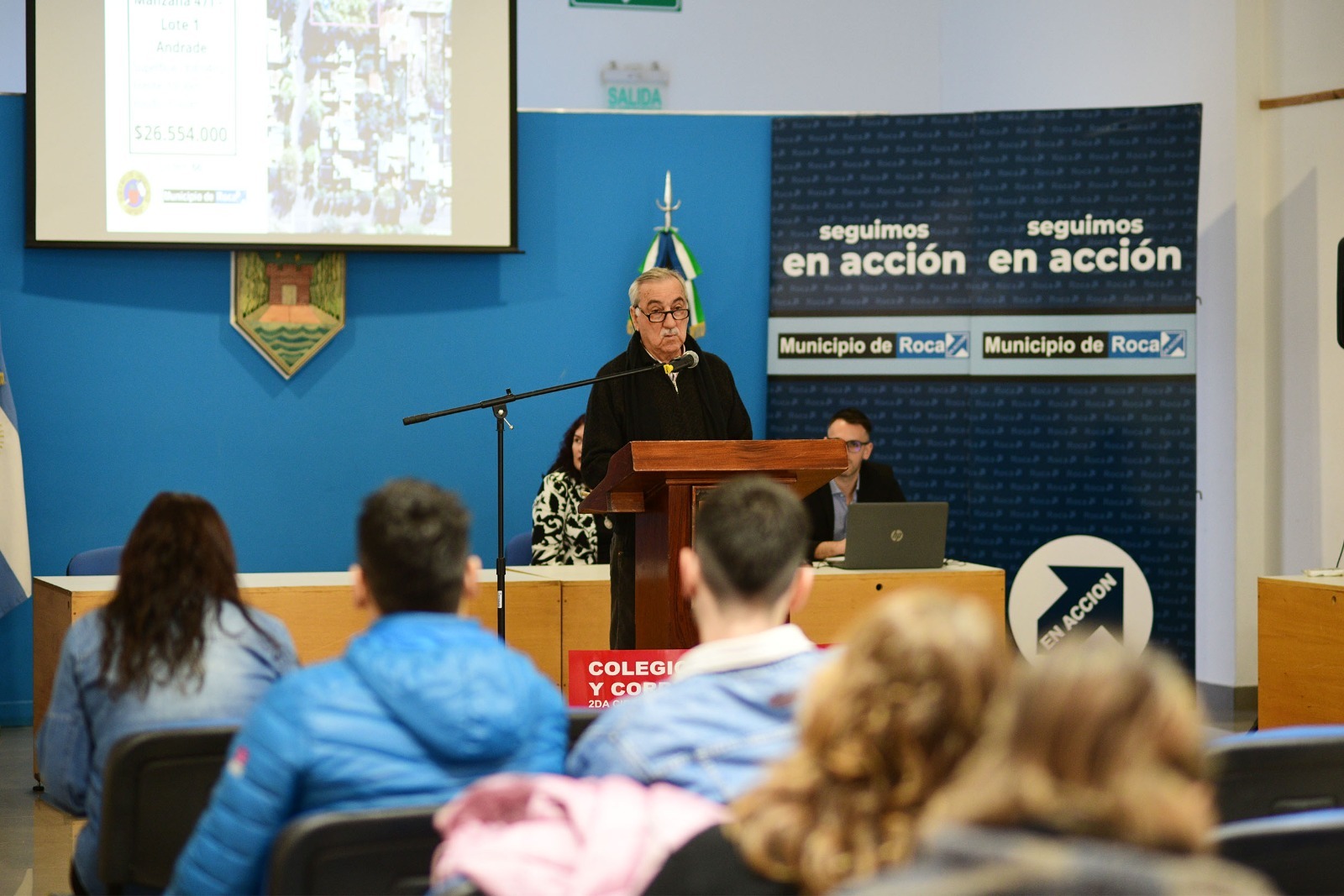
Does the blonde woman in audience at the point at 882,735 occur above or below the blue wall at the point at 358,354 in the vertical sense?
below

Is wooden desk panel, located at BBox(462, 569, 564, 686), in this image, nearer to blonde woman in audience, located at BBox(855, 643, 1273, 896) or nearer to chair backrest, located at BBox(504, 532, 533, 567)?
chair backrest, located at BBox(504, 532, 533, 567)

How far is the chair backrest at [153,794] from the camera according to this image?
5.83 feet

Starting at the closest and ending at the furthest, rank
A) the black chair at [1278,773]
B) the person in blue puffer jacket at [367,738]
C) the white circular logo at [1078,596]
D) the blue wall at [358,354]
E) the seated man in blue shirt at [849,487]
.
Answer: the person in blue puffer jacket at [367,738] < the black chair at [1278,773] < the seated man in blue shirt at [849,487] < the blue wall at [358,354] < the white circular logo at [1078,596]

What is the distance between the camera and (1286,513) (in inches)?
261

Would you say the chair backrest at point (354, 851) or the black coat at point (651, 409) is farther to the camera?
the black coat at point (651, 409)

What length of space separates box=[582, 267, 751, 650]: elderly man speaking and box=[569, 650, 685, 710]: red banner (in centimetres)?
47

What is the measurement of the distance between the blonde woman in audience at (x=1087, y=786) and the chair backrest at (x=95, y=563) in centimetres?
442

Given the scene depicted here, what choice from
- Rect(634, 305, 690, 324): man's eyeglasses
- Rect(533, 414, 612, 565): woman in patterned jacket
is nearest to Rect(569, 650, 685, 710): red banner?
Rect(634, 305, 690, 324): man's eyeglasses

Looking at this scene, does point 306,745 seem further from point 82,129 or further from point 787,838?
point 82,129

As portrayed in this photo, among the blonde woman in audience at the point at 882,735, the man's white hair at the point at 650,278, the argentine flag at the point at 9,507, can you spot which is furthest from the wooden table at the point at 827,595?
the blonde woman in audience at the point at 882,735

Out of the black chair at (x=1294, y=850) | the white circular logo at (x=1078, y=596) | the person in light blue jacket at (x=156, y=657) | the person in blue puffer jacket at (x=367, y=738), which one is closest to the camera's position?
the black chair at (x=1294, y=850)

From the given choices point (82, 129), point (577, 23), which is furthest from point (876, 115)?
point (577, 23)

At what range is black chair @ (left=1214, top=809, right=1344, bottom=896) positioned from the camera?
1.35 m

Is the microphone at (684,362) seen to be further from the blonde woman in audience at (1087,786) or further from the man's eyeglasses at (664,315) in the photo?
the blonde woman in audience at (1087,786)
